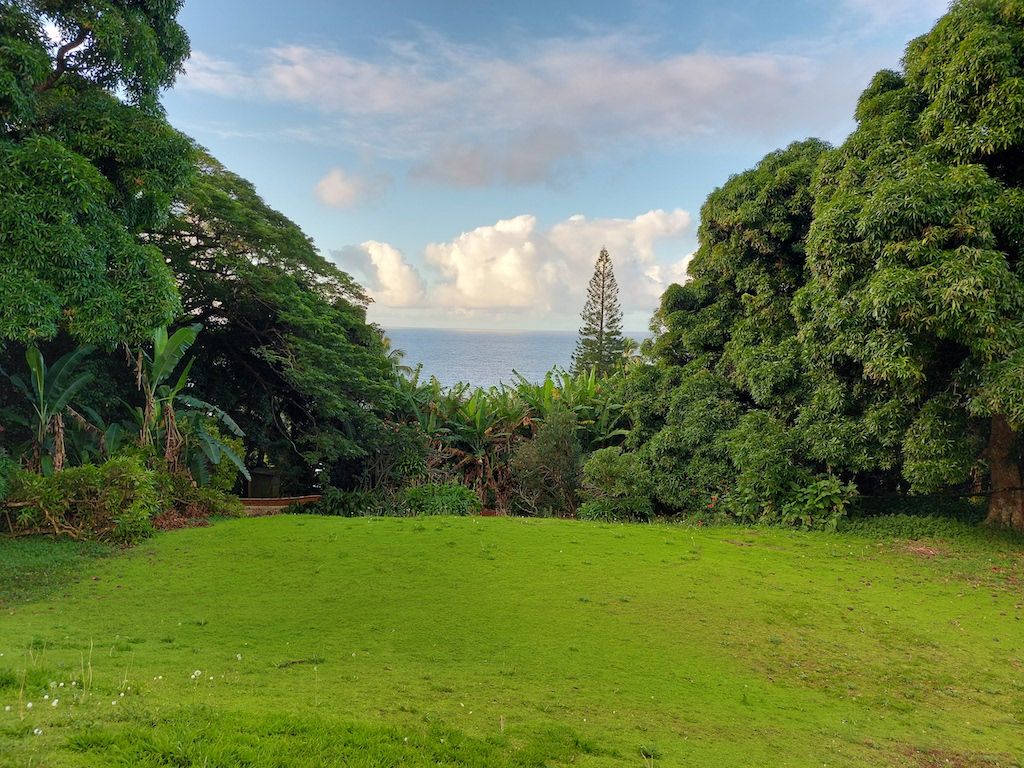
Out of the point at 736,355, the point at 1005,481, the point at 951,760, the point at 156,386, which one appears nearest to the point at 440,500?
the point at 156,386

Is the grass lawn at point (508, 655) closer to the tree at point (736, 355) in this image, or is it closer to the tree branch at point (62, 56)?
the tree at point (736, 355)

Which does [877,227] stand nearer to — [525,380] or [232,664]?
[232,664]

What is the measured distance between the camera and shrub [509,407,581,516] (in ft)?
44.1

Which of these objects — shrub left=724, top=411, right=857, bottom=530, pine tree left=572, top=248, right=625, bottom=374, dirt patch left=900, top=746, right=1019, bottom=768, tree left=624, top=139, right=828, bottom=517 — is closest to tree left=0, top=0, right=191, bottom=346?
dirt patch left=900, top=746, right=1019, bottom=768

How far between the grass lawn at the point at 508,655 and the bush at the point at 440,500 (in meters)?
4.31

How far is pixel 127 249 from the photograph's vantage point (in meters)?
7.43

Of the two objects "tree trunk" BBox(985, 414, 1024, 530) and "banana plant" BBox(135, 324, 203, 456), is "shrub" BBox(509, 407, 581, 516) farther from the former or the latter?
"tree trunk" BBox(985, 414, 1024, 530)

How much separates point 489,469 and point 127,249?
9.26 m

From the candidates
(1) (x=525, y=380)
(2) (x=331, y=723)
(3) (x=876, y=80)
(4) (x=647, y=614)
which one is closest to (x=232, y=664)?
(2) (x=331, y=723)

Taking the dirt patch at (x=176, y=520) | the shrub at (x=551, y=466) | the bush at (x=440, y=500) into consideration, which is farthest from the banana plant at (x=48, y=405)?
the shrub at (x=551, y=466)

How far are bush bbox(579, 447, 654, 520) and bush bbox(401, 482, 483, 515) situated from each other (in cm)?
222

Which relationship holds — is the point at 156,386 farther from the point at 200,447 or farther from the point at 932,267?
the point at 932,267

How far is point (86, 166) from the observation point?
267 inches

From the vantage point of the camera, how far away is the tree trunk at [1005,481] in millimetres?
8688
